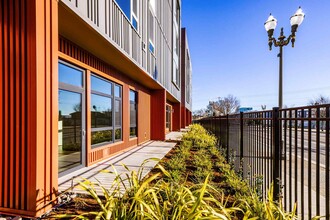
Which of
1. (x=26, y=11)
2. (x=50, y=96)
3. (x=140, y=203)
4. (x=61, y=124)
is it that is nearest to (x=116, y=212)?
(x=140, y=203)

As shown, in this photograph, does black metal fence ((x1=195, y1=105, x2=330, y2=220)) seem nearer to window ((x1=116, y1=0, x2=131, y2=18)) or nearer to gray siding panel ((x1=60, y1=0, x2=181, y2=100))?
gray siding panel ((x1=60, y1=0, x2=181, y2=100))

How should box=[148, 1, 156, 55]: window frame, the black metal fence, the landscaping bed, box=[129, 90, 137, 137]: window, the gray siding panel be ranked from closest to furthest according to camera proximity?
1. the black metal fence
2. the landscaping bed
3. the gray siding panel
4. box=[148, 1, 156, 55]: window frame
5. box=[129, 90, 137, 137]: window

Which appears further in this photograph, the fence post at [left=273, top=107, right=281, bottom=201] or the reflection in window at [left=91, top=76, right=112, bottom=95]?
the reflection in window at [left=91, top=76, right=112, bottom=95]

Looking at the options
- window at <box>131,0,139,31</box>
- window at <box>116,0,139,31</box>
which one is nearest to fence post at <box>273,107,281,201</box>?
window at <box>116,0,139,31</box>

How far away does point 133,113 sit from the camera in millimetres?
10438

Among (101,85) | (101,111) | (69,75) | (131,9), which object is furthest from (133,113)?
(69,75)

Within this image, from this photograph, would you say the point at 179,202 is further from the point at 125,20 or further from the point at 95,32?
the point at 125,20

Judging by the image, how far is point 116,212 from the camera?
2496 millimetres

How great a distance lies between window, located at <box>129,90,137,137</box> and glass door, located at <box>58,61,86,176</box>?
4.14m

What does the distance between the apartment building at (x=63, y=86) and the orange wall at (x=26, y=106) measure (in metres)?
0.01

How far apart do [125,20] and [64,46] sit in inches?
92.3

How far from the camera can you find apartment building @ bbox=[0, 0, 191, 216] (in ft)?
10.3

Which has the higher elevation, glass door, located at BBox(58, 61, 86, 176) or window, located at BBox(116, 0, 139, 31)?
window, located at BBox(116, 0, 139, 31)

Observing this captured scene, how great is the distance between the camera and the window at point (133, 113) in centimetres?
1013
